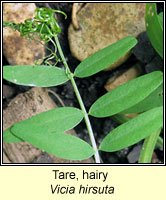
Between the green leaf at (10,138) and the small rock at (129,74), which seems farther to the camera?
the small rock at (129,74)

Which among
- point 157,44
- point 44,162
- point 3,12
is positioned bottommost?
point 44,162

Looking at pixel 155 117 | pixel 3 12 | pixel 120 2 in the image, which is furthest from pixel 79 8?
pixel 155 117

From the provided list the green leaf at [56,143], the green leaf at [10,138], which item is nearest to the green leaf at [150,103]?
the green leaf at [56,143]

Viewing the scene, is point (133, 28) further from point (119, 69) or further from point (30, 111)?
point (30, 111)

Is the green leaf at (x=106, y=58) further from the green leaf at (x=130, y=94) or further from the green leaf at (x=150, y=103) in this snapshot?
the green leaf at (x=150, y=103)

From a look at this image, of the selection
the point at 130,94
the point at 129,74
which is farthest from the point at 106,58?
the point at 129,74

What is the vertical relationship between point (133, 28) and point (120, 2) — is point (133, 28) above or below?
below

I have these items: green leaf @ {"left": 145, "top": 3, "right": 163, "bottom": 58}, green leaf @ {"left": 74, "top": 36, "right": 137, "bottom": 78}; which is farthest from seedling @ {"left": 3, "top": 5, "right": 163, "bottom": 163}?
green leaf @ {"left": 145, "top": 3, "right": 163, "bottom": 58}
